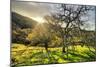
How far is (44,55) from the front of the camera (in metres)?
2.51

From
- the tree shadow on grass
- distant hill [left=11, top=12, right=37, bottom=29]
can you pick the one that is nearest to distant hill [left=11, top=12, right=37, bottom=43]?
distant hill [left=11, top=12, right=37, bottom=29]

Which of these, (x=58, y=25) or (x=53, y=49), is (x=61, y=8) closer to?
(x=58, y=25)

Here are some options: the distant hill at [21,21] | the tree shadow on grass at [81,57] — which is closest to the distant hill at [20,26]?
the distant hill at [21,21]

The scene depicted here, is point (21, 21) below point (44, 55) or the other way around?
the other way around

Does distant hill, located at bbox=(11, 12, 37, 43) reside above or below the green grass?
above

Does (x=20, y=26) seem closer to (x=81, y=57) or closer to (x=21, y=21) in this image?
(x=21, y=21)

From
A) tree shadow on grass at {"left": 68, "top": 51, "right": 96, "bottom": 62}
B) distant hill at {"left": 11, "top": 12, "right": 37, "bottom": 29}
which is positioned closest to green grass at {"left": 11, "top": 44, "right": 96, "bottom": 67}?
tree shadow on grass at {"left": 68, "top": 51, "right": 96, "bottom": 62}

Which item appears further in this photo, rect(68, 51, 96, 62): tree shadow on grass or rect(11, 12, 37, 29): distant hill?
rect(68, 51, 96, 62): tree shadow on grass

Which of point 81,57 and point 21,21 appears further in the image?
point 81,57

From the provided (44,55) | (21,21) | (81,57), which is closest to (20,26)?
(21,21)

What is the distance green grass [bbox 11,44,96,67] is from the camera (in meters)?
2.38

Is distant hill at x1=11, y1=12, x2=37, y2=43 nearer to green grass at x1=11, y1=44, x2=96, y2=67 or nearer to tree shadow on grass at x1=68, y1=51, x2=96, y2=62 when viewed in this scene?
green grass at x1=11, y1=44, x2=96, y2=67

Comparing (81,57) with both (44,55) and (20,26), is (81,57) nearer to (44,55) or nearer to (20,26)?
(44,55)

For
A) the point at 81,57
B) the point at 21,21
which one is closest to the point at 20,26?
the point at 21,21
